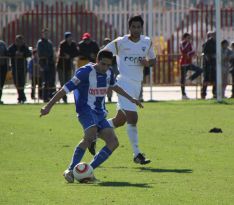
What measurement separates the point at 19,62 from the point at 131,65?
14.9 meters

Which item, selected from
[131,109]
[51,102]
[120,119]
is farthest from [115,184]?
[120,119]

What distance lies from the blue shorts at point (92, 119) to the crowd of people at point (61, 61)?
15960 mm

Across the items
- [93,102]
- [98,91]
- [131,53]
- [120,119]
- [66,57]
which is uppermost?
[131,53]

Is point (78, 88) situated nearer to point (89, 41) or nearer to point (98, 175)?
point (98, 175)

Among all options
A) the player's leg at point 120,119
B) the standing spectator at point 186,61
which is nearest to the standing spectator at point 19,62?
the standing spectator at point 186,61

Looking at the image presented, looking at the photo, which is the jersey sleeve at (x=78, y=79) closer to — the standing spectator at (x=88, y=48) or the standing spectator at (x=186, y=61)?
the standing spectator at (x=88, y=48)

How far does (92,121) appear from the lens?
13891 millimetres

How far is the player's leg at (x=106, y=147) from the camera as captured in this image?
13898 millimetres

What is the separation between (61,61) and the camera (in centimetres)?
3092

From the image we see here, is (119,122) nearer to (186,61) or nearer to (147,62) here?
(147,62)

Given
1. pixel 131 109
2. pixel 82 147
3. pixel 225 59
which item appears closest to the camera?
pixel 82 147

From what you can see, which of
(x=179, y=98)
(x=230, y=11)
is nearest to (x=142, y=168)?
(x=179, y=98)

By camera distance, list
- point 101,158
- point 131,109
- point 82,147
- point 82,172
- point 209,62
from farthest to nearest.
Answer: point 209,62 → point 131,109 → point 101,158 → point 82,147 → point 82,172

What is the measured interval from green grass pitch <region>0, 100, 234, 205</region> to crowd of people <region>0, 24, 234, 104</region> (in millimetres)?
4746
